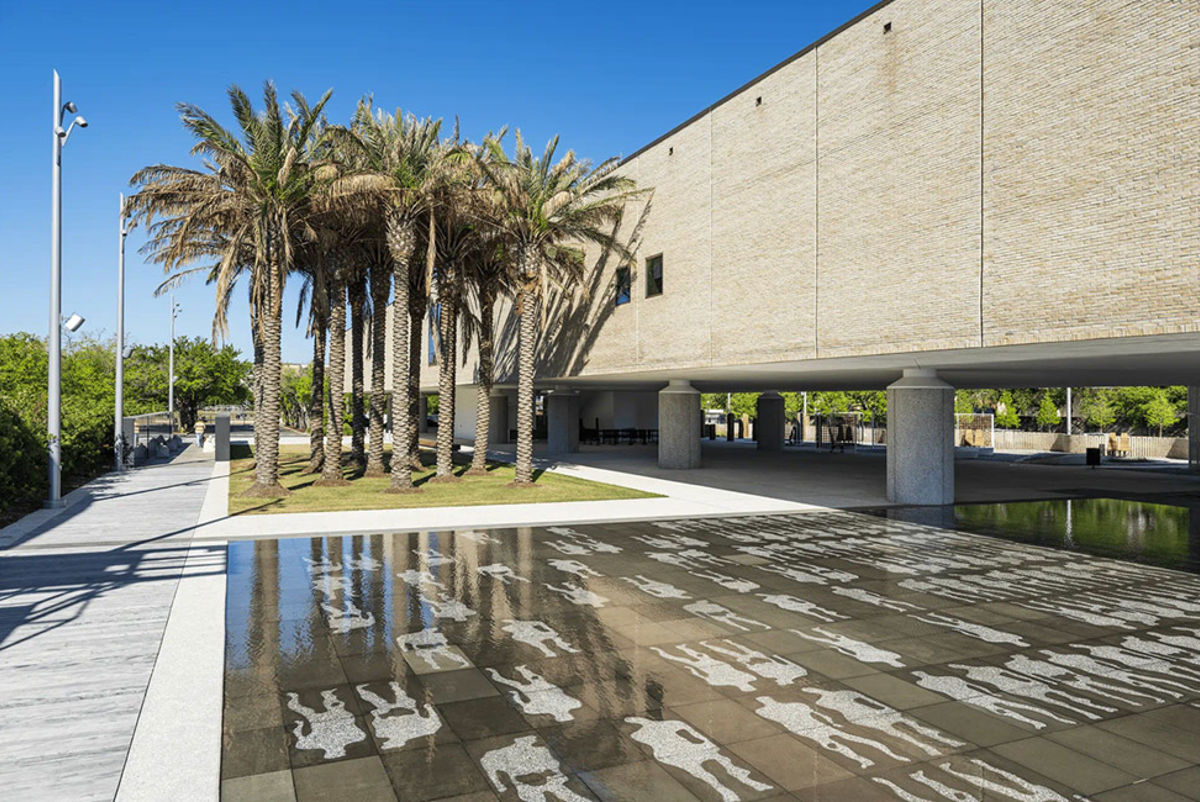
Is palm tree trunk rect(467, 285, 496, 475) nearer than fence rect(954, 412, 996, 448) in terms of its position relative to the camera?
Yes

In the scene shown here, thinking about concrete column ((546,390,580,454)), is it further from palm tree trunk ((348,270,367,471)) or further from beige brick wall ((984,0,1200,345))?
beige brick wall ((984,0,1200,345))

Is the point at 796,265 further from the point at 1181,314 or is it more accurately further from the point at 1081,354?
the point at 1181,314

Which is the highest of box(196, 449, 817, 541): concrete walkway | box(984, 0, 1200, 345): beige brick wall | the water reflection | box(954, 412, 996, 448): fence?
box(984, 0, 1200, 345): beige brick wall

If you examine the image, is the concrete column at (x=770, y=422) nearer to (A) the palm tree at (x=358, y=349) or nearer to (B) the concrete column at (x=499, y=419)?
(B) the concrete column at (x=499, y=419)

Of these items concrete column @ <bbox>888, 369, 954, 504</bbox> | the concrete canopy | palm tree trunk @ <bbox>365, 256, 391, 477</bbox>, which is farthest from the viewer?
palm tree trunk @ <bbox>365, 256, 391, 477</bbox>

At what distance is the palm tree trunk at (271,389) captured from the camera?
21.8 m

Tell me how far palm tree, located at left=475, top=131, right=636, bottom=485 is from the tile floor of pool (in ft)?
45.6

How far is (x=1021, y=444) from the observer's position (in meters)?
51.6

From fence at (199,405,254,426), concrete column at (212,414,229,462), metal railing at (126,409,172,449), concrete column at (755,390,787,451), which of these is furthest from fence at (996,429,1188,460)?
fence at (199,405,254,426)

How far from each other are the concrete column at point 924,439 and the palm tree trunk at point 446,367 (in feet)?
46.0

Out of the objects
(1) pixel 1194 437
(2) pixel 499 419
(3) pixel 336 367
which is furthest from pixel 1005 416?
(3) pixel 336 367

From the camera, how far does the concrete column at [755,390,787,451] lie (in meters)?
46.2

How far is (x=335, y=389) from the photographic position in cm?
2648

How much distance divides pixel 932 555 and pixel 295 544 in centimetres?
1136
